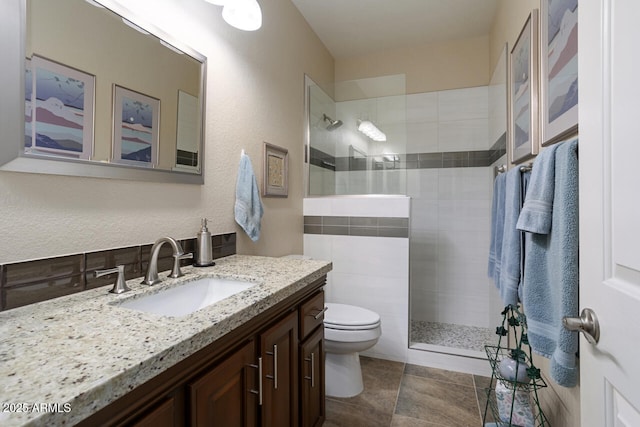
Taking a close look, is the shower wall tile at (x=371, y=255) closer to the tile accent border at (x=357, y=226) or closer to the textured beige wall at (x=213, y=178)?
the tile accent border at (x=357, y=226)

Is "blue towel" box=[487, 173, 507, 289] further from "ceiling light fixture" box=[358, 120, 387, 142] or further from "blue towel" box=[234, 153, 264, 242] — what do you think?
"blue towel" box=[234, 153, 264, 242]

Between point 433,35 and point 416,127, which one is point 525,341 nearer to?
point 416,127

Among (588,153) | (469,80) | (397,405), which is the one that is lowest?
(397,405)

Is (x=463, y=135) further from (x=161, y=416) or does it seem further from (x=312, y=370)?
(x=161, y=416)

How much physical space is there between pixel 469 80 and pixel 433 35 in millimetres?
523

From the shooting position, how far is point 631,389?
0.52 meters

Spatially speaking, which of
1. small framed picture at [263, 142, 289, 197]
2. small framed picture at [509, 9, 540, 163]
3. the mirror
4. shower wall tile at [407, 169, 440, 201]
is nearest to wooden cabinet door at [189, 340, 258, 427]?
the mirror

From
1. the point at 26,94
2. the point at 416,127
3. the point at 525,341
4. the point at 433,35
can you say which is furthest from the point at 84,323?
the point at 433,35

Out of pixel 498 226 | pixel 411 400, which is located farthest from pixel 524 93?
pixel 411 400

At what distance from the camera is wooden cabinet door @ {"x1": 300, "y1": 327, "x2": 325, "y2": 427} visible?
Answer: 129cm

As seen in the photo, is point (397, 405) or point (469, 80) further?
point (469, 80)

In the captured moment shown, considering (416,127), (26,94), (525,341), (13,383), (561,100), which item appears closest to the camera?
(13,383)

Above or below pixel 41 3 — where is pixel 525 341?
below

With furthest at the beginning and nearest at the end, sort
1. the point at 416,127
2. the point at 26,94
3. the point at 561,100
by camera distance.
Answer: the point at 416,127
the point at 561,100
the point at 26,94
